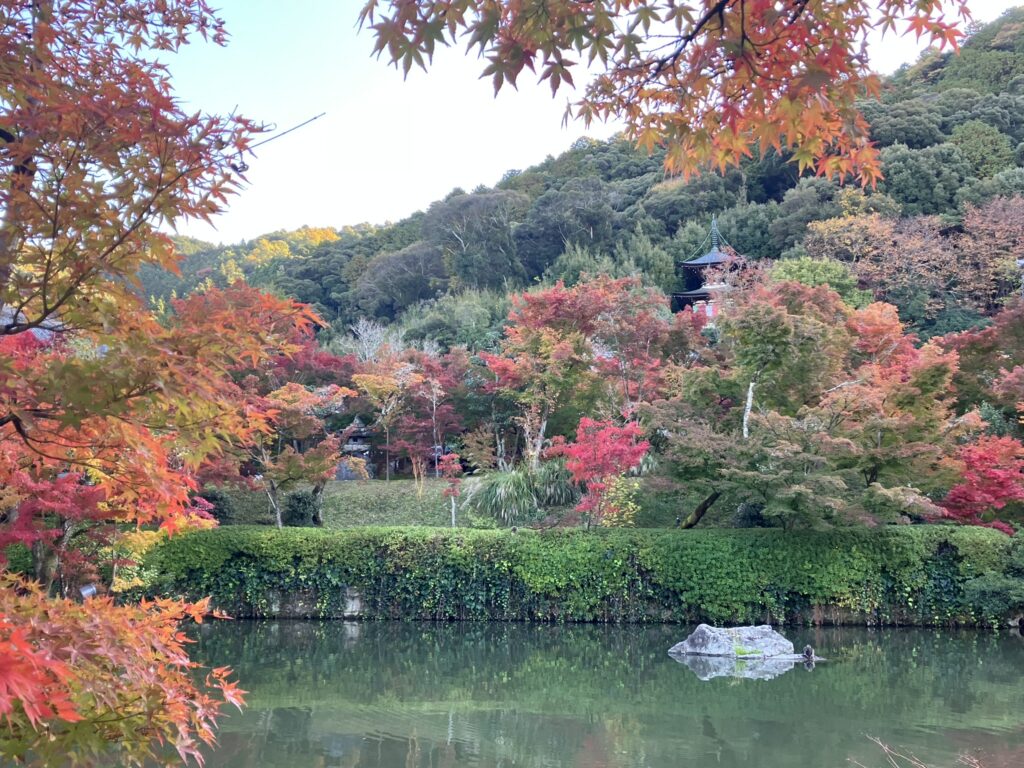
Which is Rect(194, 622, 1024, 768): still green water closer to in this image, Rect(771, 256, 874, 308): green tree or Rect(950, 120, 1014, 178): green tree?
Rect(771, 256, 874, 308): green tree

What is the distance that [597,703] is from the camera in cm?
743

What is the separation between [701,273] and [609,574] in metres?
15.0

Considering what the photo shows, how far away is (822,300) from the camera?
13109 mm

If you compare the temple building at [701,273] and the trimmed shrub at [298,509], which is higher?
the temple building at [701,273]

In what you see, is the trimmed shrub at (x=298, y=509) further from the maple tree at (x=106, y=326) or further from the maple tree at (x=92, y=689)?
the maple tree at (x=92, y=689)

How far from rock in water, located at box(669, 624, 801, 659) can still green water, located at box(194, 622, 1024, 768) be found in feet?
1.61

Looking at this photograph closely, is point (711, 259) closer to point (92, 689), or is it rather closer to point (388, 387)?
point (388, 387)

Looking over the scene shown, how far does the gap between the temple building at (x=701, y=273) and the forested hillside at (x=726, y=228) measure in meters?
0.75

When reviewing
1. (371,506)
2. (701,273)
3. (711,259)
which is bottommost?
(371,506)

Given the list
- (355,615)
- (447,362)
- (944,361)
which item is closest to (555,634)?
(355,615)

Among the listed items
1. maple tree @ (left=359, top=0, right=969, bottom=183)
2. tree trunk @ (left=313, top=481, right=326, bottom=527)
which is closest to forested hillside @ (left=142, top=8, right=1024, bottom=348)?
tree trunk @ (left=313, top=481, right=326, bottom=527)

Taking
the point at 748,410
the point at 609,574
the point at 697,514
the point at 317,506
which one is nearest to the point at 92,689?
the point at 609,574

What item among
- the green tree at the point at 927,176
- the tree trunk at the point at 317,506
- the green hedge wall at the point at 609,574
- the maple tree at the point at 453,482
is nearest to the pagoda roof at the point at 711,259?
the green tree at the point at 927,176

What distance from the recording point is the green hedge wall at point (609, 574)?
36.9 ft
